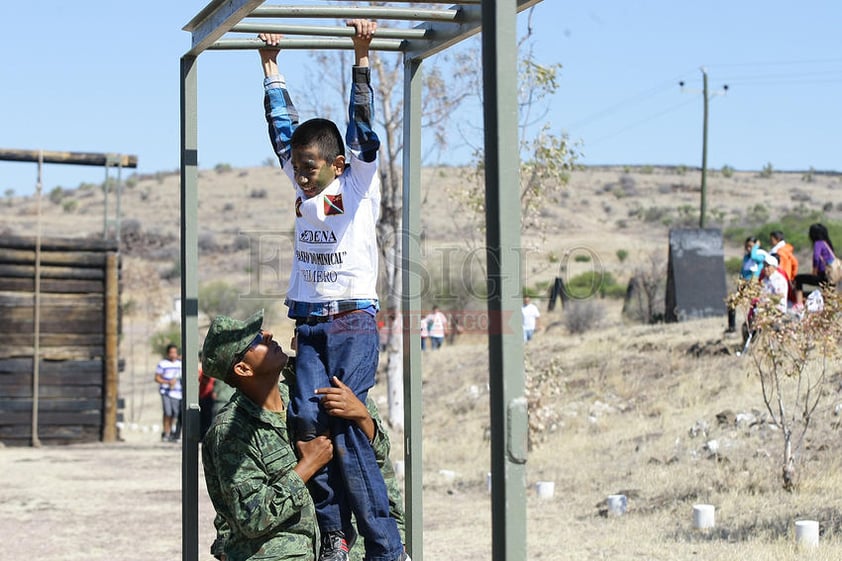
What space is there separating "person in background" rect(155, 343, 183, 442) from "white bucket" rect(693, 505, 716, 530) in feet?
33.9

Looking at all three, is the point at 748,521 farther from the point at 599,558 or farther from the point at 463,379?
the point at 463,379

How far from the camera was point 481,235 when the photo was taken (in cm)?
1518

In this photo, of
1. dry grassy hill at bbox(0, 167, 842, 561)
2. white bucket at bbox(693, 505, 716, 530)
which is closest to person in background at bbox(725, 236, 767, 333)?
dry grassy hill at bbox(0, 167, 842, 561)

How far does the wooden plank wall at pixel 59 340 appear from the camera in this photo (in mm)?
14945

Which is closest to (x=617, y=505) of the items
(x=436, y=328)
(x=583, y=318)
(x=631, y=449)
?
(x=631, y=449)

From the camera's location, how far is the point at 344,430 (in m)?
3.85

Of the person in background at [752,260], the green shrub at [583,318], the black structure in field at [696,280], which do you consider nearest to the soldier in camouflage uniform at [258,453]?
the person in background at [752,260]

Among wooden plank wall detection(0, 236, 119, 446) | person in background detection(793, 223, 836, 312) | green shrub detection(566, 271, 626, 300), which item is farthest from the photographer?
green shrub detection(566, 271, 626, 300)

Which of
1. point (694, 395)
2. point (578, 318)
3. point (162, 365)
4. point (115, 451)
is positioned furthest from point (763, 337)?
point (578, 318)

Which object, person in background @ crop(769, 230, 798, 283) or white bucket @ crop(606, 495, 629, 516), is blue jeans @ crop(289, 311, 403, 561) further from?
person in background @ crop(769, 230, 798, 283)

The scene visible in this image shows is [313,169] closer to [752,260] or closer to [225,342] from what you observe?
[225,342]

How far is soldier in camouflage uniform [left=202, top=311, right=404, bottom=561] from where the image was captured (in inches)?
148

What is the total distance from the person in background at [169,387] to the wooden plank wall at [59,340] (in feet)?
4.56

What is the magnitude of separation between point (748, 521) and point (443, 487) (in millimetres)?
3965
